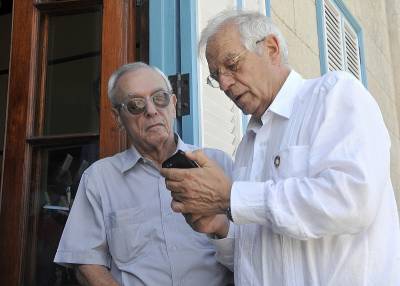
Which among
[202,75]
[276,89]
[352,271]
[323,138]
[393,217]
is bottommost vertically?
[352,271]

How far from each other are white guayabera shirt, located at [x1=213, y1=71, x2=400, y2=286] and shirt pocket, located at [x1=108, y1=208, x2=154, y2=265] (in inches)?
20.7

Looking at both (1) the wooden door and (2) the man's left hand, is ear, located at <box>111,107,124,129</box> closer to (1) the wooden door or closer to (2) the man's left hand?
(1) the wooden door

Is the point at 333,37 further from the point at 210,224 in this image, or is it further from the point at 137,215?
the point at 210,224

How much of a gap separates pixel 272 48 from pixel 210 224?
542 millimetres

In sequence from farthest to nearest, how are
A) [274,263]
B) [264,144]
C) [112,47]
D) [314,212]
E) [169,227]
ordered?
1. [112,47]
2. [169,227]
3. [264,144]
4. [274,263]
5. [314,212]

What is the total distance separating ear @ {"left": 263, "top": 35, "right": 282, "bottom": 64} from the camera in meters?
1.75

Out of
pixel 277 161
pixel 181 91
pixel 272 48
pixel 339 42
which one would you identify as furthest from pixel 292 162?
pixel 339 42

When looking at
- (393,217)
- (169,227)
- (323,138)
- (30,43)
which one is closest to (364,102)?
(323,138)

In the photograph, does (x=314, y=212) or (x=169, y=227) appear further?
(x=169, y=227)

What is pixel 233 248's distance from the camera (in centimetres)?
188

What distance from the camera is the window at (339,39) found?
4.79 m

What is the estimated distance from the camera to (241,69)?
173 centimetres

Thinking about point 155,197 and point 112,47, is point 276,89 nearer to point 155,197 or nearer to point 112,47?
point 155,197

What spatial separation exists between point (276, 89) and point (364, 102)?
0.31m
